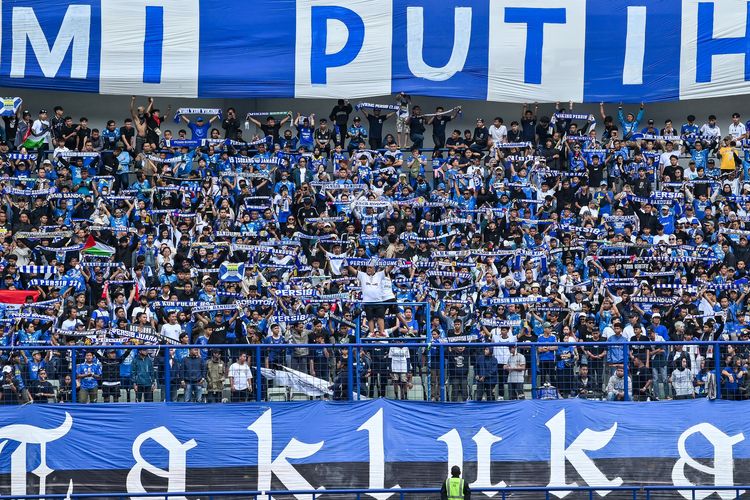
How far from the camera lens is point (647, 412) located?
21484 millimetres

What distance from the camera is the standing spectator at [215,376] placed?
2125 centimetres

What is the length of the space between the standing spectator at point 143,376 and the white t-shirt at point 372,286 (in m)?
5.18

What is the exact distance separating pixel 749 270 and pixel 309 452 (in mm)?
10629

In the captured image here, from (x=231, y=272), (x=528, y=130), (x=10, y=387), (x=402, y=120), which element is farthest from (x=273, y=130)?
(x=10, y=387)

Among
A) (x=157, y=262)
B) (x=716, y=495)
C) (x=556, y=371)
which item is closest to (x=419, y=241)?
(x=157, y=262)

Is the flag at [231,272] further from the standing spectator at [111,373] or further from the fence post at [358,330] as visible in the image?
the standing spectator at [111,373]

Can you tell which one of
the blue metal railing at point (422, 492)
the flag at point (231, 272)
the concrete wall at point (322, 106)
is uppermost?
the concrete wall at point (322, 106)

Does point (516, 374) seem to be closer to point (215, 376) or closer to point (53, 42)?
point (215, 376)

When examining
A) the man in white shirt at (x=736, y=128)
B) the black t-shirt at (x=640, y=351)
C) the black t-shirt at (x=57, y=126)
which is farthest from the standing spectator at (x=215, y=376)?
the man in white shirt at (x=736, y=128)

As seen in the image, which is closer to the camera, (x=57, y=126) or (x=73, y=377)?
(x=73, y=377)

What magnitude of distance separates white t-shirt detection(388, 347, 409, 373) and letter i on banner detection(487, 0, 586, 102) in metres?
12.3

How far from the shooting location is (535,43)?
32.3m

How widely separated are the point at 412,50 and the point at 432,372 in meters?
12.3

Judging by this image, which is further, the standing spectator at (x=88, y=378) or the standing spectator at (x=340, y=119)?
the standing spectator at (x=340, y=119)
